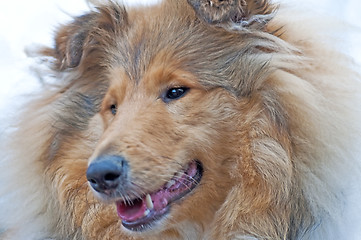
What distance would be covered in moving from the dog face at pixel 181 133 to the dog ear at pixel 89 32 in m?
0.21

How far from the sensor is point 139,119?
2963mm

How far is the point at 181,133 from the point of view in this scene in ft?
9.62

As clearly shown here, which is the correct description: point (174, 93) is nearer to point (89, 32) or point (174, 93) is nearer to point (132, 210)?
point (132, 210)

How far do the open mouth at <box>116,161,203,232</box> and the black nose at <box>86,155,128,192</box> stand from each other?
0.21m

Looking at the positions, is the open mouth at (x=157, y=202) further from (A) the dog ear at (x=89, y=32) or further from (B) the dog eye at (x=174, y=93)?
(A) the dog ear at (x=89, y=32)

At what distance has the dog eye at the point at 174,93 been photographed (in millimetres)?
3068

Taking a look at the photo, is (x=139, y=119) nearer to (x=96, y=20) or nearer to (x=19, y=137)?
(x=96, y=20)

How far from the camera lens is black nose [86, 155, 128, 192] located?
2713 millimetres

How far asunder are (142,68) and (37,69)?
1.04 meters

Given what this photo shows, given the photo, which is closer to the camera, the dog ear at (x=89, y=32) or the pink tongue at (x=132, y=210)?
the pink tongue at (x=132, y=210)

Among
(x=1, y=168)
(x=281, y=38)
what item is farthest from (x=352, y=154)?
(x=1, y=168)

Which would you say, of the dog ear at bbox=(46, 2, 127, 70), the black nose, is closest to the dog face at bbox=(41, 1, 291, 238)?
the black nose

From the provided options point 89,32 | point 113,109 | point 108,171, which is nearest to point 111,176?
point 108,171

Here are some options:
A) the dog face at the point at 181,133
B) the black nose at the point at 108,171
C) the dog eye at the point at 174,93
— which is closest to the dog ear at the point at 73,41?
the dog face at the point at 181,133
